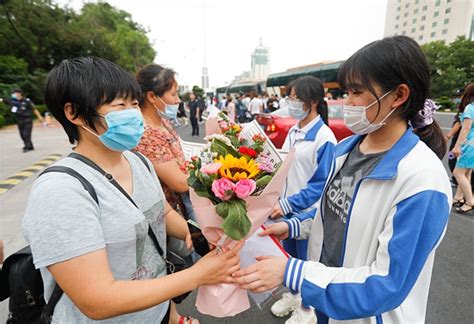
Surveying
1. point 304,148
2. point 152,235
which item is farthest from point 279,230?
point 304,148

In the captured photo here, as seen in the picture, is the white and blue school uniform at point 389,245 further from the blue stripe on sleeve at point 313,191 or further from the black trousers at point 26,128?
the black trousers at point 26,128

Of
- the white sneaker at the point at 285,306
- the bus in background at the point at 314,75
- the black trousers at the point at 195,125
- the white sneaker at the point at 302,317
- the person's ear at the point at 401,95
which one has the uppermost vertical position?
the bus in background at the point at 314,75

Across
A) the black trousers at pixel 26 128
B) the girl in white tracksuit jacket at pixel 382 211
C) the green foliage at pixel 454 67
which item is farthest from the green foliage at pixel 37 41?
the green foliage at pixel 454 67

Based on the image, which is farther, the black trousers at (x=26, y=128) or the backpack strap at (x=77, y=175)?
the black trousers at (x=26, y=128)

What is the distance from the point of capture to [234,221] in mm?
939

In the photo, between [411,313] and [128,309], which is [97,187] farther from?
[411,313]

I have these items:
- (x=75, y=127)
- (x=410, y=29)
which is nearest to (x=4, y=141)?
(x=75, y=127)

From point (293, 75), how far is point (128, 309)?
2488 cm

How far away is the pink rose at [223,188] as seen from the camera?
91 centimetres

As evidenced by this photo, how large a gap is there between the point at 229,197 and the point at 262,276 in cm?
37

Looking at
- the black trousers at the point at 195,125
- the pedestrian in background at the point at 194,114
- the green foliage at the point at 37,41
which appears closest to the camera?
the pedestrian in background at the point at 194,114

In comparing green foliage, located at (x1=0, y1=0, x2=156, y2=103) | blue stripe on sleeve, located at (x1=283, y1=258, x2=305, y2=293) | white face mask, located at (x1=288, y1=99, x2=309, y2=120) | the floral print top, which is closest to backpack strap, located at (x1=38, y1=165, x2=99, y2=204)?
blue stripe on sleeve, located at (x1=283, y1=258, x2=305, y2=293)

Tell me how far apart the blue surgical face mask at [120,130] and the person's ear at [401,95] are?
1.08 meters

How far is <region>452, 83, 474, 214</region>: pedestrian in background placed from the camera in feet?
13.4
